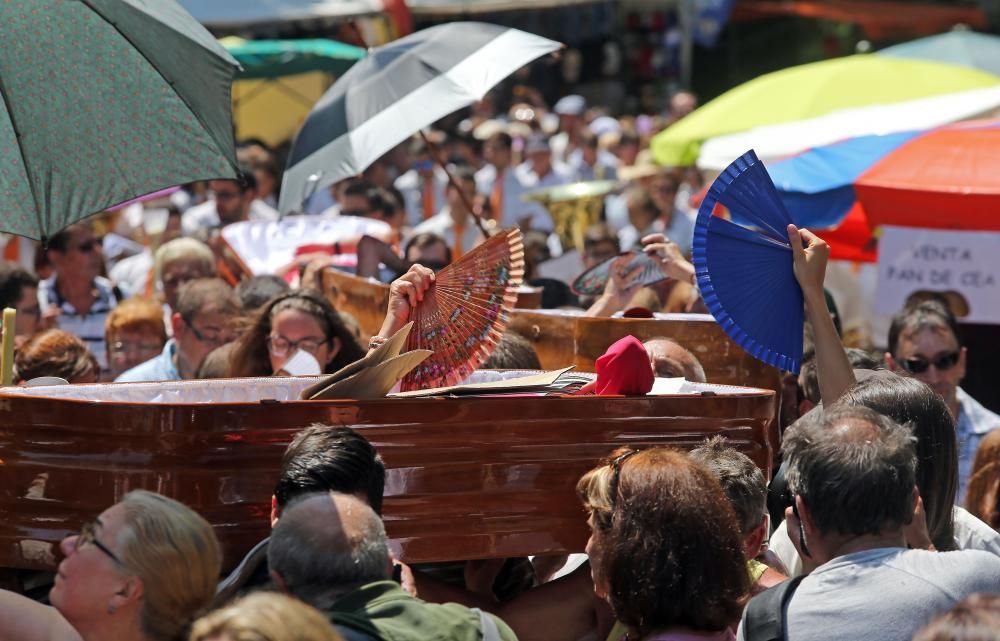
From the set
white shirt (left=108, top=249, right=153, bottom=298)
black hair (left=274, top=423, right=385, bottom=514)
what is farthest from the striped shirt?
black hair (left=274, top=423, right=385, bottom=514)

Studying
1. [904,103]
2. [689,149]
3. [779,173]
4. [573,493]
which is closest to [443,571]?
[573,493]

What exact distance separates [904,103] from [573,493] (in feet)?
20.7

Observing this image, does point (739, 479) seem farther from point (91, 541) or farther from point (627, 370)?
point (91, 541)

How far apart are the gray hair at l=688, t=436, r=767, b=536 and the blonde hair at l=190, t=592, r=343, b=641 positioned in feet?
3.85

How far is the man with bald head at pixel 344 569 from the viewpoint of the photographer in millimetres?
2857

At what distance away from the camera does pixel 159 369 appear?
5.92m

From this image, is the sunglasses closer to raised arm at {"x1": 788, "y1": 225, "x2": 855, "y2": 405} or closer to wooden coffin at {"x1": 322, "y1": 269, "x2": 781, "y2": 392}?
wooden coffin at {"x1": 322, "y1": 269, "x2": 781, "y2": 392}

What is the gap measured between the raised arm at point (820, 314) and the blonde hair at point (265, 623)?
1.79 metres

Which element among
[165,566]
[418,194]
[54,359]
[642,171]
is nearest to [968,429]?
[54,359]

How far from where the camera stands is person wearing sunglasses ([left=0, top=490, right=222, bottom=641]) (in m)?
2.92

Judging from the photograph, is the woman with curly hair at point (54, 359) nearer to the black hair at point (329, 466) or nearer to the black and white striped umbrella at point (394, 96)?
the black and white striped umbrella at point (394, 96)

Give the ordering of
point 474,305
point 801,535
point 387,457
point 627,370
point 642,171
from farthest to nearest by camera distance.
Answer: point 642,171, point 474,305, point 627,370, point 387,457, point 801,535

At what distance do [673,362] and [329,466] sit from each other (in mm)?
1442

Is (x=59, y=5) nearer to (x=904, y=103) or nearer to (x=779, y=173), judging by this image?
(x=779, y=173)
